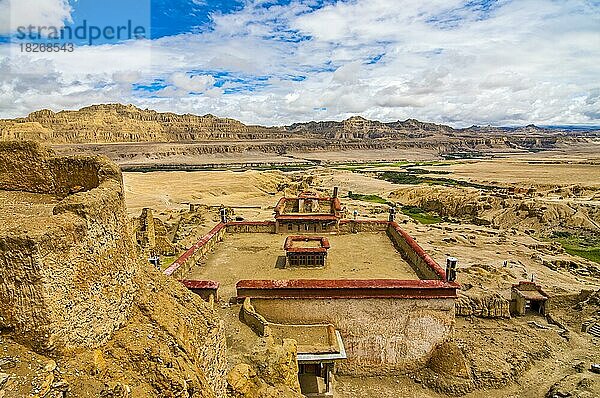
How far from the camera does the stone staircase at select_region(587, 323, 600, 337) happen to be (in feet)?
64.8

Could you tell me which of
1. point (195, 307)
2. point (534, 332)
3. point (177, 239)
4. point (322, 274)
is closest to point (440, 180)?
point (177, 239)

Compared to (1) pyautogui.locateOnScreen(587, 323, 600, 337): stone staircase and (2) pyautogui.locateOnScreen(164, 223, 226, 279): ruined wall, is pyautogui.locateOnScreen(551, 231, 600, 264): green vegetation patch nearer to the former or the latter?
(1) pyautogui.locateOnScreen(587, 323, 600, 337): stone staircase

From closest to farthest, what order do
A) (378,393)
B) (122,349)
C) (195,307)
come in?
(122,349) < (195,307) < (378,393)

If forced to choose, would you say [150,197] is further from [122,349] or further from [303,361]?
[122,349]

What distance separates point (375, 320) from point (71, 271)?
10473mm

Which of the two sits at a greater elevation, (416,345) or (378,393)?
(416,345)

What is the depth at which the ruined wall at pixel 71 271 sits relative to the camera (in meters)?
4.53

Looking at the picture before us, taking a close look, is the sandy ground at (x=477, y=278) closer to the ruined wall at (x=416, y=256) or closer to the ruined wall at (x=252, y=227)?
the ruined wall at (x=416, y=256)

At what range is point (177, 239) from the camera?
3722cm

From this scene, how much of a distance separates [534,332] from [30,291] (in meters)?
21.7

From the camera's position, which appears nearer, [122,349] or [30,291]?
[30,291]

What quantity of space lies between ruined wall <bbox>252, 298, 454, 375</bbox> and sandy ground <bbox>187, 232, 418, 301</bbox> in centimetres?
232

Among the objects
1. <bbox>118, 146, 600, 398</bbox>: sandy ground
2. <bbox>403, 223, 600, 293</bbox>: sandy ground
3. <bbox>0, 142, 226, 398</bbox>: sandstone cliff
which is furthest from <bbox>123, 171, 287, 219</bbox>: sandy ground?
<bbox>0, 142, 226, 398</bbox>: sandstone cliff

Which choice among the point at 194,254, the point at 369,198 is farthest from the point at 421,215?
the point at 194,254
